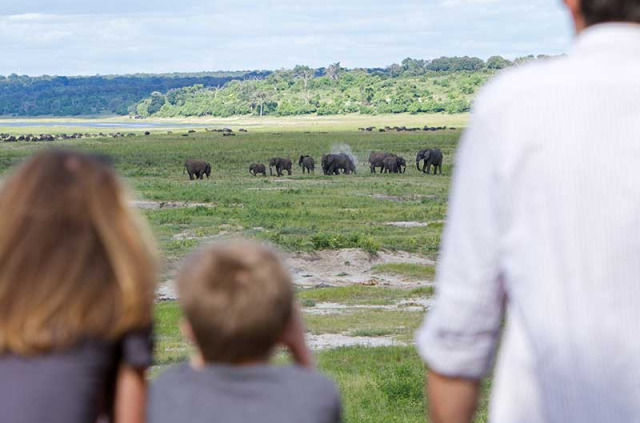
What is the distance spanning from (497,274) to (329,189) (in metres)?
39.5

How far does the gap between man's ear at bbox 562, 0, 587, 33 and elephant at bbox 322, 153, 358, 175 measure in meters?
51.2

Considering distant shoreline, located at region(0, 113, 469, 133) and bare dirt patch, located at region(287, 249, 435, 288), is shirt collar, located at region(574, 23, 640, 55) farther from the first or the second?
distant shoreline, located at region(0, 113, 469, 133)

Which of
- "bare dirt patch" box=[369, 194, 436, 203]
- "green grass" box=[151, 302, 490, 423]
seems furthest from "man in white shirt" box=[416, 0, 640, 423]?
"bare dirt patch" box=[369, 194, 436, 203]

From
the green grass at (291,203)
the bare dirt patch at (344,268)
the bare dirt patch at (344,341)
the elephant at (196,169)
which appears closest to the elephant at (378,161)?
the green grass at (291,203)

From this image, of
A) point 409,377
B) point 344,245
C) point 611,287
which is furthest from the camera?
point 344,245

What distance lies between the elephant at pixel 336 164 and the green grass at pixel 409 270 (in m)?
32.3

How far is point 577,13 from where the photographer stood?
2186 millimetres

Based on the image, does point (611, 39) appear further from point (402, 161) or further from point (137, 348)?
point (402, 161)

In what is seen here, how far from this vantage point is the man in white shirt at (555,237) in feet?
6.41

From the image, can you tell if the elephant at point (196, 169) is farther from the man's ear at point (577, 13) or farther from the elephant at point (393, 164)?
the man's ear at point (577, 13)

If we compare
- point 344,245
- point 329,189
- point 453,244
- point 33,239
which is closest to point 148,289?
point 33,239

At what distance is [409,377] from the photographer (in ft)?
32.0

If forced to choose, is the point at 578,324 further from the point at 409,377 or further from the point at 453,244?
the point at 409,377

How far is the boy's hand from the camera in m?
2.44
